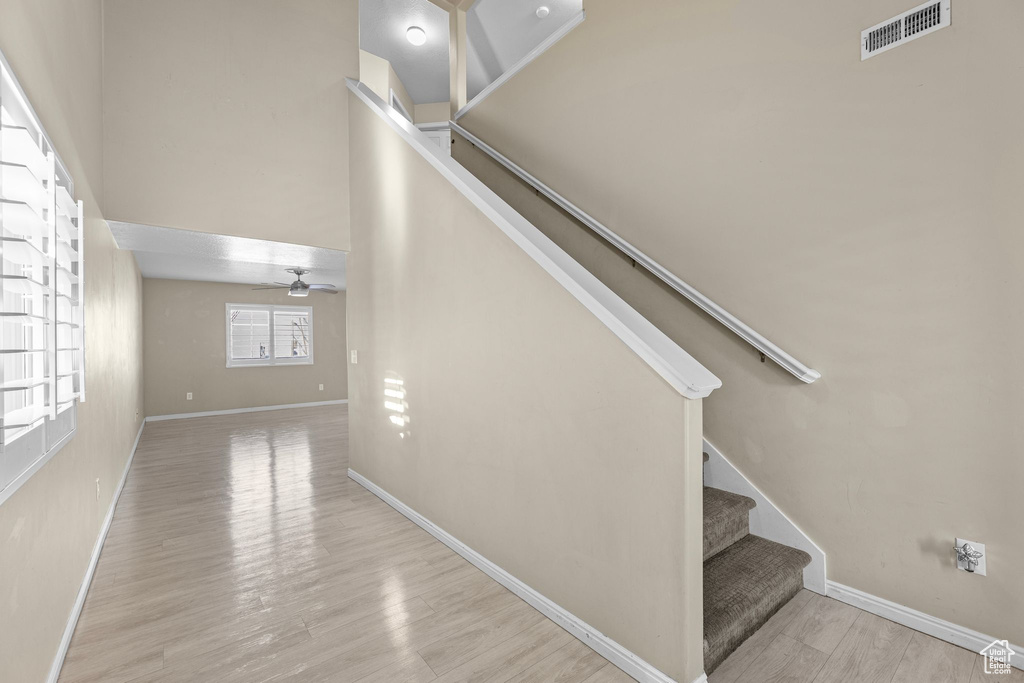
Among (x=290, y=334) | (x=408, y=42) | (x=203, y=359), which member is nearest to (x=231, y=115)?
(x=408, y=42)

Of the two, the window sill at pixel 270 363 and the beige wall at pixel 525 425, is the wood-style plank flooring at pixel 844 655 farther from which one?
the window sill at pixel 270 363

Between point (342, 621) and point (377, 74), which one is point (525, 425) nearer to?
point (342, 621)

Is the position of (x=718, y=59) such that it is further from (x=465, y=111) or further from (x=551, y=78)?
(x=465, y=111)

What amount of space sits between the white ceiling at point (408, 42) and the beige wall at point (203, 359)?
13.9ft

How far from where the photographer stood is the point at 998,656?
1684mm

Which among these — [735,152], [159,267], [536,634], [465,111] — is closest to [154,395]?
[159,267]

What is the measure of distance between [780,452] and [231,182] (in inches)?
154

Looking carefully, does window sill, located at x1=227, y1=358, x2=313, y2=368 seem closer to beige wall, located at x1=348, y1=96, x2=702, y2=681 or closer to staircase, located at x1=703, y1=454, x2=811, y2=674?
beige wall, located at x1=348, y1=96, x2=702, y2=681

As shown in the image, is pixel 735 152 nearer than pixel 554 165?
Yes

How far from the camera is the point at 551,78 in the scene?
346cm

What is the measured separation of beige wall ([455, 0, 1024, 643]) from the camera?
170 centimetres

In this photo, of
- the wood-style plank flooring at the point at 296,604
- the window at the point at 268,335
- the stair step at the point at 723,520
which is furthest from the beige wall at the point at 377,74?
the stair step at the point at 723,520

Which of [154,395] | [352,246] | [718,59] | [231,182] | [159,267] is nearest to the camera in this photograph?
[718,59]

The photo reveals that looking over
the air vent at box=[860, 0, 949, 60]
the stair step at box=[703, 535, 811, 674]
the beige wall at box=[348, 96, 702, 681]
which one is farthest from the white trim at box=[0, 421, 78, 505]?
the air vent at box=[860, 0, 949, 60]
